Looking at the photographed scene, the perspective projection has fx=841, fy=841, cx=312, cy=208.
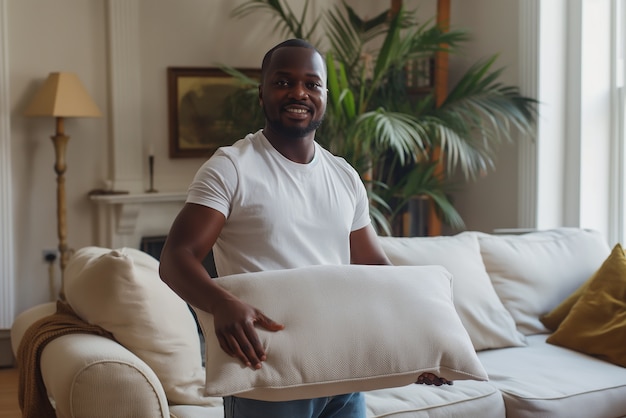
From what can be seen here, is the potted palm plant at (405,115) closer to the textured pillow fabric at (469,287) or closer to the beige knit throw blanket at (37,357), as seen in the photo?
the textured pillow fabric at (469,287)

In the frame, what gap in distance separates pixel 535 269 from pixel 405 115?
1169 millimetres

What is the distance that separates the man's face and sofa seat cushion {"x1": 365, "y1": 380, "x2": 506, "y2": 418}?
1.15 metres

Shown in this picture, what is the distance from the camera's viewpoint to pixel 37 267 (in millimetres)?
4938

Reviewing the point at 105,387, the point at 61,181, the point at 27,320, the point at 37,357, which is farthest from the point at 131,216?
the point at 105,387

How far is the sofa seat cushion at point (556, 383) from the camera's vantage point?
2615 millimetres

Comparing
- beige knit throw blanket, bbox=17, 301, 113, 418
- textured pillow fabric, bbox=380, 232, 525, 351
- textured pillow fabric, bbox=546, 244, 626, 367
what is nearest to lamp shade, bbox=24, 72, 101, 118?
textured pillow fabric, bbox=380, 232, 525, 351

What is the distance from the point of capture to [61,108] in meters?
4.57

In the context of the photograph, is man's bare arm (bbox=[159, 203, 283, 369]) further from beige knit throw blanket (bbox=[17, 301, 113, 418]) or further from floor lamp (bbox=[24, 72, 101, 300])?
floor lamp (bbox=[24, 72, 101, 300])

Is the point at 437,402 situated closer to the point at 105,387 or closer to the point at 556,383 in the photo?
the point at 556,383

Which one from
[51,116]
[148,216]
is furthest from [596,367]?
[51,116]

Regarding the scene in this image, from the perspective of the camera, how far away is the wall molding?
4.69m

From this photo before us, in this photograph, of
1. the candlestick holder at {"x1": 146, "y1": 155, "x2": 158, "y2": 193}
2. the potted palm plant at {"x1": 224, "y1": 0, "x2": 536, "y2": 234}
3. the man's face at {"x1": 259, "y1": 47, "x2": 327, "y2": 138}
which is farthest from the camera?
the candlestick holder at {"x1": 146, "y1": 155, "x2": 158, "y2": 193}

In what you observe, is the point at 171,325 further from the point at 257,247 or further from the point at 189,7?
the point at 189,7

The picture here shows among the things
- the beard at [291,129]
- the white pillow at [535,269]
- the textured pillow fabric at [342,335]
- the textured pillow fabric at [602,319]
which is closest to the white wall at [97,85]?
the white pillow at [535,269]
